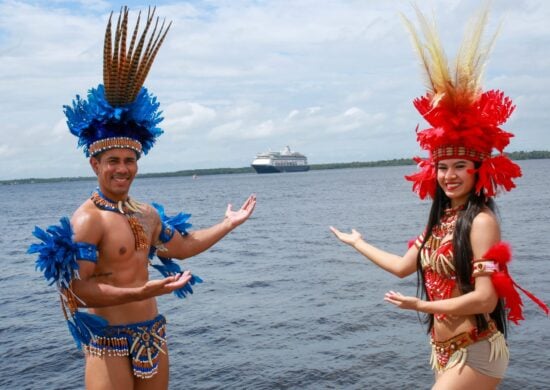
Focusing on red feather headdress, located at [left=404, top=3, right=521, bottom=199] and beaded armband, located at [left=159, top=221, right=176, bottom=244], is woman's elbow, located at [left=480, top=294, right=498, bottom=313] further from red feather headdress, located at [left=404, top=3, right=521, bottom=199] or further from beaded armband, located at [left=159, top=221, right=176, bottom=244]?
beaded armband, located at [left=159, top=221, right=176, bottom=244]

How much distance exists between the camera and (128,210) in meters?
4.51

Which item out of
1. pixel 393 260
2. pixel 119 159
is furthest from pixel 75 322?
pixel 393 260

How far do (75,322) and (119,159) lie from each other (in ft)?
3.74

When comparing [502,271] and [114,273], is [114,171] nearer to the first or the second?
[114,273]

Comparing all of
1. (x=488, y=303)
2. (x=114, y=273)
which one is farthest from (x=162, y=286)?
(x=488, y=303)

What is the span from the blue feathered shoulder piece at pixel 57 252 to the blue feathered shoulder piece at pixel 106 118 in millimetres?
688

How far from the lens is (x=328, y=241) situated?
2369cm

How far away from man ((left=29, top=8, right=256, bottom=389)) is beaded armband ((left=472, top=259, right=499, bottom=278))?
1.84 m

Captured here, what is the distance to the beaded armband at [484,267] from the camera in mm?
3826

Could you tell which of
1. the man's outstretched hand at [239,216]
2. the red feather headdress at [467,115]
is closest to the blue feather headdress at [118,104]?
the man's outstretched hand at [239,216]

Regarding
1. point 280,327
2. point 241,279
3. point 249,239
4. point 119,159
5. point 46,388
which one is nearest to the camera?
point 119,159

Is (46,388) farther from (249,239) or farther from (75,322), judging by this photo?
(249,239)

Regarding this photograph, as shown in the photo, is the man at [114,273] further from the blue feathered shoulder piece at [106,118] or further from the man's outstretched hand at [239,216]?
the man's outstretched hand at [239,216]

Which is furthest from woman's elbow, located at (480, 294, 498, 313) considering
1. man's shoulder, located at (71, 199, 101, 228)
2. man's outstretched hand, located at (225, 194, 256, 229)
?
man's shoulder, located at (71, 199, 101, 228)
